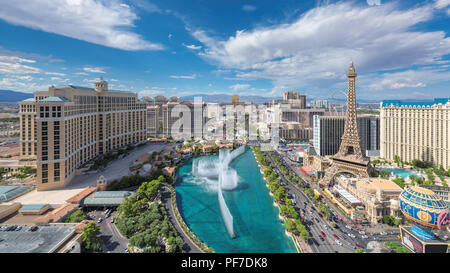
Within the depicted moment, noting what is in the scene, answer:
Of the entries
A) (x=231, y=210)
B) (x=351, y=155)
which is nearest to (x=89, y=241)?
(x=231, y=210)

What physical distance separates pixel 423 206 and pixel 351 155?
9.02m

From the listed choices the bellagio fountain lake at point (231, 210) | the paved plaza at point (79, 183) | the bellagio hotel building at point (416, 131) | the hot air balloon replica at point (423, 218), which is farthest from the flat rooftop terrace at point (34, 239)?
the bellagio hotel building at point (416, 131)

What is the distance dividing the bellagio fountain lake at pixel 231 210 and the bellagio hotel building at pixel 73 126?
1043 cm

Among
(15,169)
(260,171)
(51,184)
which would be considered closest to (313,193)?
(260,171)

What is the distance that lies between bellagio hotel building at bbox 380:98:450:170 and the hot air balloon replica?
1582 centimetres

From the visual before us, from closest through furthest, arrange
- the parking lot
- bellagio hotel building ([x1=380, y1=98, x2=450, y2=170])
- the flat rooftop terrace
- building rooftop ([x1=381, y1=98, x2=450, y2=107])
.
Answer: the flat rooftop terrace, the parking lot, bellagio hotel building ([x1=380, y1=98, x2=450, y2=170]), building rooftop ([x1=381, y1=98, x2=450, y2=107])

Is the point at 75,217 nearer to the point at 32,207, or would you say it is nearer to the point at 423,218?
the point at 32,207

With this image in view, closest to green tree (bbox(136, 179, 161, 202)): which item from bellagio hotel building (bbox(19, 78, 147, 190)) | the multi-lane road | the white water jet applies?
the white water jet

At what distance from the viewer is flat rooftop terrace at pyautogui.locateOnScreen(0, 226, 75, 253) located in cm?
849

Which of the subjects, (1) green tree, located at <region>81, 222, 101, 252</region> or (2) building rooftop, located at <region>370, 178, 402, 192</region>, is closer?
(1) green tree, located at <region>81, 222, 101, 252</region>

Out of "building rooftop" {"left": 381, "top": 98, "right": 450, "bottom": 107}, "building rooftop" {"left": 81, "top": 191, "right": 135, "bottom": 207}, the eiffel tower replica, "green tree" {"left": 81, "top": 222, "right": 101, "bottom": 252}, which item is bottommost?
"green tree" {"left": 81, "top": 222, "right": 101, "bottom": 252}

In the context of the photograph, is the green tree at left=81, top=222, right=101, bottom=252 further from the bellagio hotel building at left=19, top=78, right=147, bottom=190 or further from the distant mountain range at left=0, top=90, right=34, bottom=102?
the distant mountain range at left=0, top=90, right=34, bottom=102

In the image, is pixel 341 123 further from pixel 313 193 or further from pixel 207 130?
pixel 207 130
